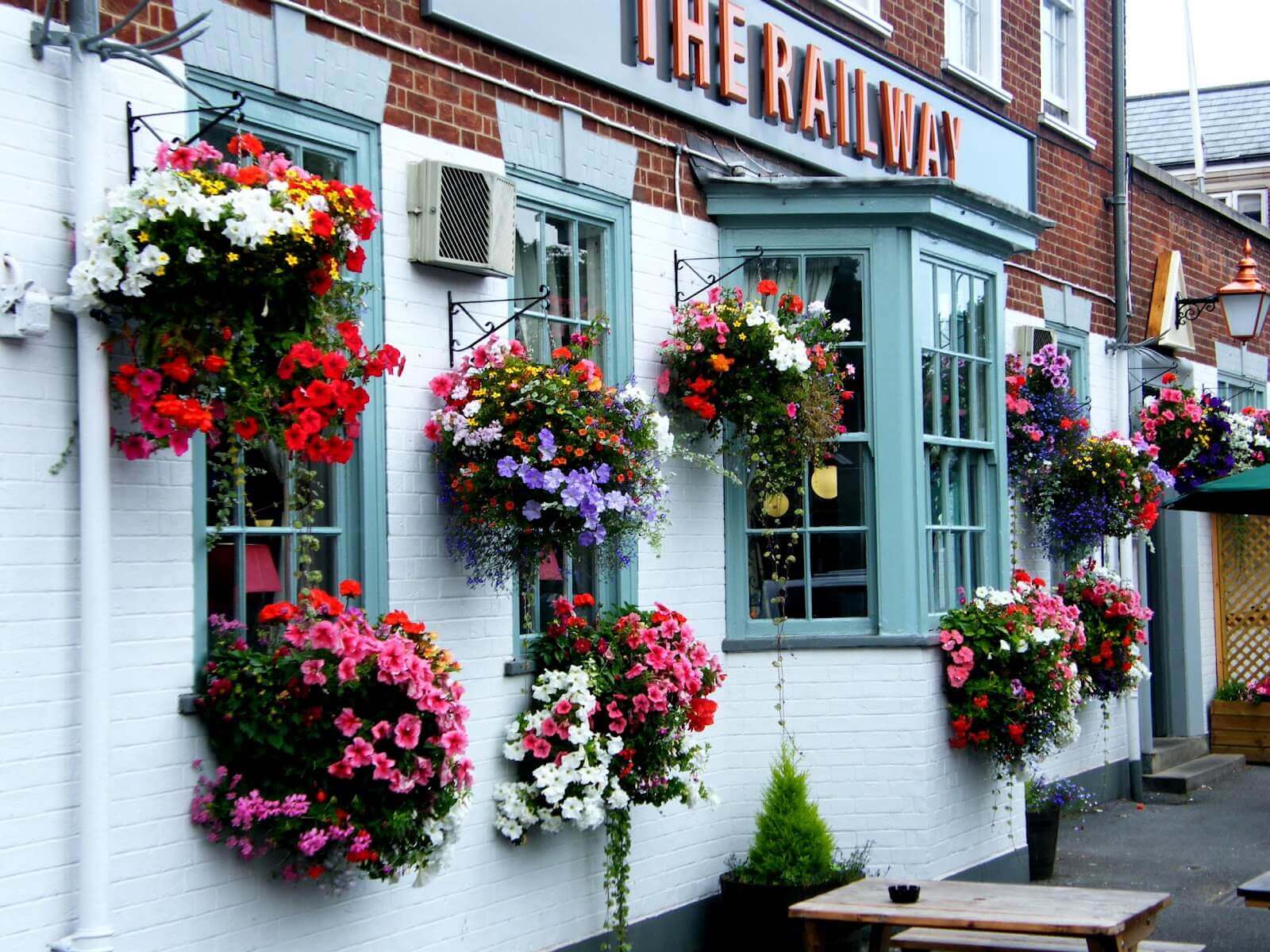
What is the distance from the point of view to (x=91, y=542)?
498 centimetres

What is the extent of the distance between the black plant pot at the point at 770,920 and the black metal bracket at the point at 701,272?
9.25 feet

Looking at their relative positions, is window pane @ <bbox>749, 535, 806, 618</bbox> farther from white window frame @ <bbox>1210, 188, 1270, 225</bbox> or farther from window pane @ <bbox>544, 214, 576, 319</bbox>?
white window frame @ <bbox>1210, 188, 1270, 225</bbox>

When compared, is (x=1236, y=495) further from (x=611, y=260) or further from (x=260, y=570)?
(x=260, y=570)

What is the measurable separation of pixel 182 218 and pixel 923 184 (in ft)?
15.2

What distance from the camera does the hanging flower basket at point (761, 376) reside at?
7664mm

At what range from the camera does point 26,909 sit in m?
4.86

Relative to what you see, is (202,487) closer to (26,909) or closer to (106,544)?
(106,544)

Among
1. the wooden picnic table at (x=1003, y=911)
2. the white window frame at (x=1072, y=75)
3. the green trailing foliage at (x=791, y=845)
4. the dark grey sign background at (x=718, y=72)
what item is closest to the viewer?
the wooden picnic table at (x=1003, y=911)

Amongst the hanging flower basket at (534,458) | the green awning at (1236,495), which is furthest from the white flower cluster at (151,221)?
the green awning at (1236,495)

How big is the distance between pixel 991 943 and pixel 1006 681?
2.25 metres

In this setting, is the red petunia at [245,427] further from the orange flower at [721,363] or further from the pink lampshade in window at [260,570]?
the orange flower at [721,363]

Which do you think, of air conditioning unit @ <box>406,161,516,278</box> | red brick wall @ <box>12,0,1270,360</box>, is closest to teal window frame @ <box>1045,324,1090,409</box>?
red brick wall @ <box>12,0,1270,360</box>

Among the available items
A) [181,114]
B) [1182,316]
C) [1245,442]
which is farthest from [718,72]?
[1182,316]

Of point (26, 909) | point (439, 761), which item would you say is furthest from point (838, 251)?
point (26, 909)
